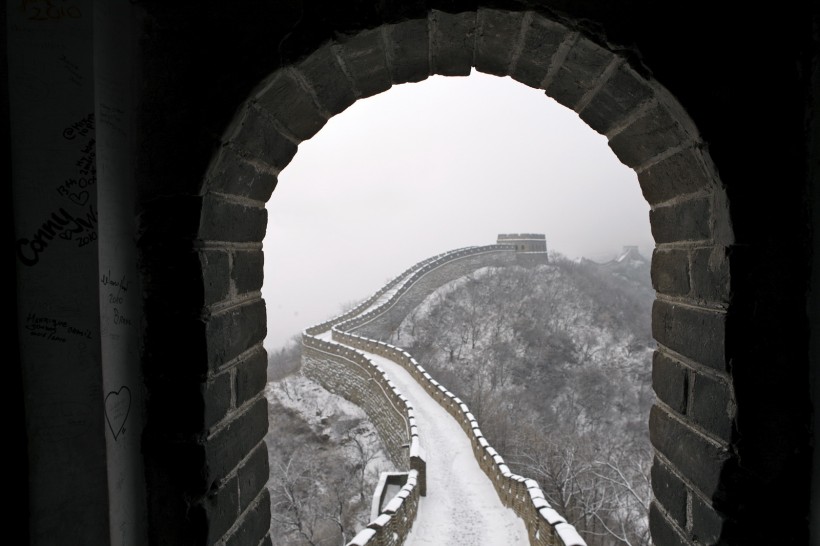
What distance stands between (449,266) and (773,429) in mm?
30318

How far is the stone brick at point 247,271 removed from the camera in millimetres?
1638

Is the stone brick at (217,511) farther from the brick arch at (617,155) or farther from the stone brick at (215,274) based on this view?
the stone brick at (215,274)

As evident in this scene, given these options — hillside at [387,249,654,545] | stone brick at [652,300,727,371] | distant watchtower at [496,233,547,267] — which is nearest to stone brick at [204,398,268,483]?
stone brick at [652,300,727,371]

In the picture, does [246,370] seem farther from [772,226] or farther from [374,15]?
[772,226]

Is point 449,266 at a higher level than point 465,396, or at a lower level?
higher

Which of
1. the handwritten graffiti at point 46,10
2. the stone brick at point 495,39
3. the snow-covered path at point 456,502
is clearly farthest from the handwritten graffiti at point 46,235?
the snow-covered path at point 456,502

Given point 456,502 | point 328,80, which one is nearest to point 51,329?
point 328,80

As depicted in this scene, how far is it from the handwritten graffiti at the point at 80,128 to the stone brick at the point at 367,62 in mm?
756

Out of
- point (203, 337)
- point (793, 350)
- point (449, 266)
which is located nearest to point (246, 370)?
point (203, 337)

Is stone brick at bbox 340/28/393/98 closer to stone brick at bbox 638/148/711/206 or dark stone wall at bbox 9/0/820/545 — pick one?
dark stone wall at bbox 9/0/820/545

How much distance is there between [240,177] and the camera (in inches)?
61.6

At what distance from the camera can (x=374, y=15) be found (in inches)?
52.7

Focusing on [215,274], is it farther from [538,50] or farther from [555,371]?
[555,371]

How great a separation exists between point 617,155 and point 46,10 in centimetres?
187
